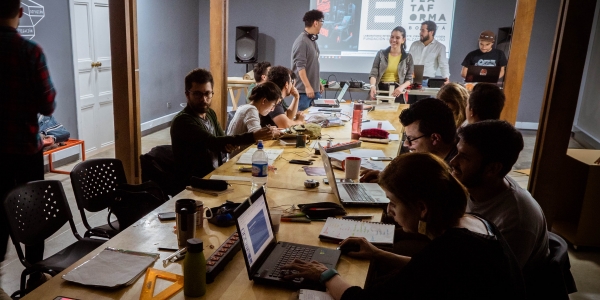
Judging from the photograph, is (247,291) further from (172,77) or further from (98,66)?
(172,77)

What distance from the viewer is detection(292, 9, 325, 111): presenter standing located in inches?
216

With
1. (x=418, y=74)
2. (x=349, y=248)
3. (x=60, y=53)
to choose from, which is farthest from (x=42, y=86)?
(x=418, y=74)

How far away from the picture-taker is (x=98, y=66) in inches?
223

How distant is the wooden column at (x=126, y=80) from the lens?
317 cm

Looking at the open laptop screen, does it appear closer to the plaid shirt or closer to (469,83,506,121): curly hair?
the plaid shirt

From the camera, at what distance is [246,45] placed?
27.8 feet

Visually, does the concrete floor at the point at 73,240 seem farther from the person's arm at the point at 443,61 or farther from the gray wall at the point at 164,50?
the person's arm at the point at 443,61

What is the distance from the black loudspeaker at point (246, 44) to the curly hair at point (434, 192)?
7.39 metres

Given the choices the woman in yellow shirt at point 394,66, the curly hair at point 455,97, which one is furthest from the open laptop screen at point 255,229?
the woman in yellow shirt at point 394,66

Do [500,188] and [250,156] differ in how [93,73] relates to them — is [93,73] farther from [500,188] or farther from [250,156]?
[500,188]

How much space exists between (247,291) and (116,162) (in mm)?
1618

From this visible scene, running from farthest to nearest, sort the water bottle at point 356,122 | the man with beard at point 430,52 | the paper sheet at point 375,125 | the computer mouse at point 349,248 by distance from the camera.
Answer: the man with beard at point 430,52, the paper sheet at point 375,125, the water bottle at point 356,122, the computer mouse at point 349,248

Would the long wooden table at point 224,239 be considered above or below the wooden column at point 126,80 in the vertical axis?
below

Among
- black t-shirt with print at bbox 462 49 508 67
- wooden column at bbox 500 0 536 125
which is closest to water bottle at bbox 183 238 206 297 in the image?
wooden column at bbox 500 0 536 125
